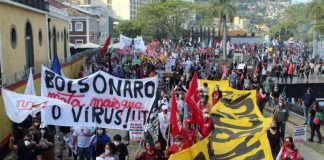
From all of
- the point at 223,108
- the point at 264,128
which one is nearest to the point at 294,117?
the point at 223,108

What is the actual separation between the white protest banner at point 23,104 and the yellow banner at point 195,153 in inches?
100

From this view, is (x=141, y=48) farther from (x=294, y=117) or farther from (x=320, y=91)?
(x=294, y=117)

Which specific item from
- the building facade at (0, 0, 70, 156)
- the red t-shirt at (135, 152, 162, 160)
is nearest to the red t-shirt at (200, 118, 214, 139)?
the red t-shirt at (135, 152, 162, 160)

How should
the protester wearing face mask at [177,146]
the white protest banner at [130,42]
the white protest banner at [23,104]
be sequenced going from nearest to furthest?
the protester wearing face mask at [177,146] < the white protest banner at [23,104] < the white protest banner at [130,42]

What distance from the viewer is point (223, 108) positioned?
43.6 feet

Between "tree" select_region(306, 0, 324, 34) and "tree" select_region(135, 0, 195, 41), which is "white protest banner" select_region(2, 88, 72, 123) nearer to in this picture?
"tree" select_region(306, 0, 324, 34)

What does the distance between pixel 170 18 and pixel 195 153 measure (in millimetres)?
74761

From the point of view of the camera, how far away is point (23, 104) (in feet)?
29.5

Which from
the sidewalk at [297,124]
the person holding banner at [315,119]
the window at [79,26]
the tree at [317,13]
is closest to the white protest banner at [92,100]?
the sidewalk at [297,124]

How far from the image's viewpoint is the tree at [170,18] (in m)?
80.8

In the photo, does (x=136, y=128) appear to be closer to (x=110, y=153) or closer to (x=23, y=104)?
(x=110, y=153)

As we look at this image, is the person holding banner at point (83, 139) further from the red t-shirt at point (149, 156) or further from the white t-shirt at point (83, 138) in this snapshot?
the red t-shirt at point (149, 156)

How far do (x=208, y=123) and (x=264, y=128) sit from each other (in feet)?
4.92

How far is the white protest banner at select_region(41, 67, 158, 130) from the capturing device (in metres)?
9.27
